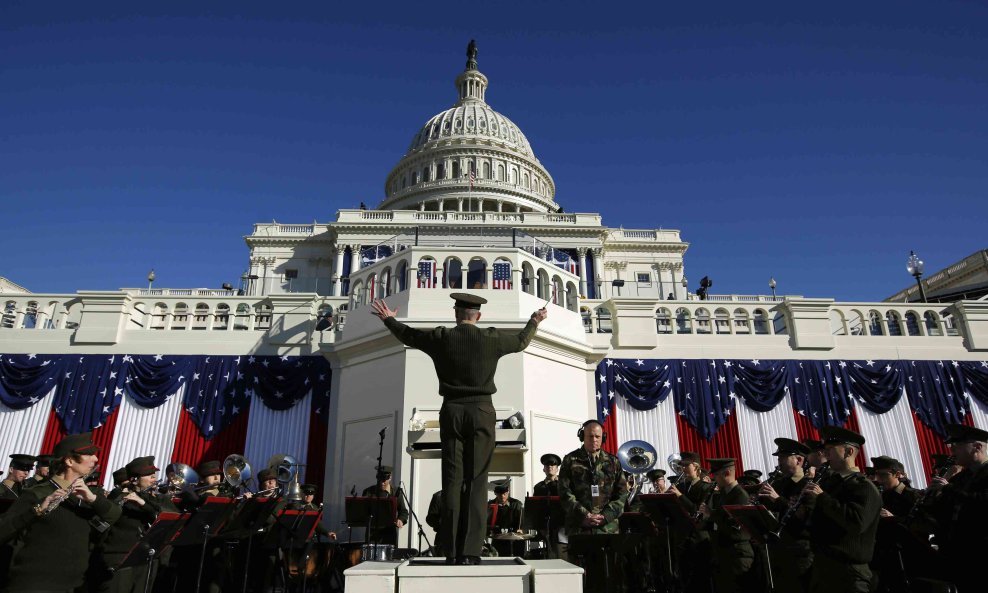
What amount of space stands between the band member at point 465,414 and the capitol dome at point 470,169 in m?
64.3

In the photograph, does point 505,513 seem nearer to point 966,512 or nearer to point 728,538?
point 728,538

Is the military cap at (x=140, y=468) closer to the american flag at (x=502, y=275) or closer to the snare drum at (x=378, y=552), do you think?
the snare drum at (x=378, y=552)

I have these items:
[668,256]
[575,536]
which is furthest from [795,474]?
[668,256]

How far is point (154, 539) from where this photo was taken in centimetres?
568

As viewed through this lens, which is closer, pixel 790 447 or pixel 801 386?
pixel 790 447

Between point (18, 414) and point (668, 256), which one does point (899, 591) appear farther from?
point (668, 256)

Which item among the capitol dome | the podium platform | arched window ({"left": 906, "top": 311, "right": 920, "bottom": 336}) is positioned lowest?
the podium platform

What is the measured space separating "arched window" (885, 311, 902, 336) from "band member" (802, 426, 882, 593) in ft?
41.7

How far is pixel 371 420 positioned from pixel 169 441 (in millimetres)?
5446

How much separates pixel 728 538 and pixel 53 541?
697 cm

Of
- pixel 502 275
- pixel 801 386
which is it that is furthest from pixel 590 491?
pixel 801 386

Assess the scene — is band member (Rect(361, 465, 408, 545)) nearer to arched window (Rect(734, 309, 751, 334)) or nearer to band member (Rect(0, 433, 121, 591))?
band member (Rect(0, 433, 121, 591))

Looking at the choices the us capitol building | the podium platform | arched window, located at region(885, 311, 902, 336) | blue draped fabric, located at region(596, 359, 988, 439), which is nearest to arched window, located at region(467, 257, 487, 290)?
the us capitol building

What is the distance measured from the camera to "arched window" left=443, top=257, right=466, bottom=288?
45.8ft
